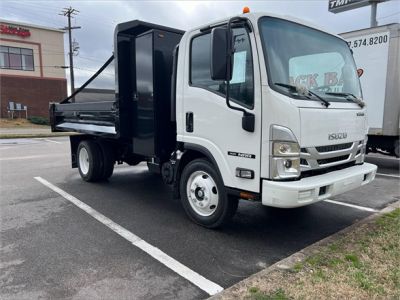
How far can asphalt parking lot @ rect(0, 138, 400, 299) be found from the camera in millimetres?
3189

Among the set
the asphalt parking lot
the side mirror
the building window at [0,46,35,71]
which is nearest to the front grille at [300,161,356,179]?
the asphalt parking lot

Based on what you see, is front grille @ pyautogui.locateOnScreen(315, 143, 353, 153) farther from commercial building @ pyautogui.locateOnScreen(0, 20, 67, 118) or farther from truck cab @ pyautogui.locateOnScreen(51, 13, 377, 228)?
commercial building @ pyautogui.locateOnScreen(0, 20, 67, 118)

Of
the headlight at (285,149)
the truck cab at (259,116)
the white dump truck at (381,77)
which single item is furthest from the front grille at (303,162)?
the white dump truck at (381,77)

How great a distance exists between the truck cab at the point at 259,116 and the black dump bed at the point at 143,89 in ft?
0.13

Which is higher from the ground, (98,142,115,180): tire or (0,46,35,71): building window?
(0,46,35,71): building window

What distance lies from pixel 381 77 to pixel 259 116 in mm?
6270

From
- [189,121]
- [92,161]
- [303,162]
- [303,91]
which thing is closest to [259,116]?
[303,91]

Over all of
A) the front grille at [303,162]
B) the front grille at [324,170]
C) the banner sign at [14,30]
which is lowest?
the front grille at [324,170]

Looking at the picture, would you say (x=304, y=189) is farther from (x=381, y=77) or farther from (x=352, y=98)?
(x=381, y=77)

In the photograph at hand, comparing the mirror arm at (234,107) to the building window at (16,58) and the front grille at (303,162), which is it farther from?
the building window at (16,58)

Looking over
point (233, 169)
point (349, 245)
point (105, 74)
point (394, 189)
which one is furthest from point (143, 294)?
point (394, 189)

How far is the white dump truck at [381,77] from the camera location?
8227mm

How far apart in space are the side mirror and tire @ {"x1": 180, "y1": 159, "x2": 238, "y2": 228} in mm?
1208

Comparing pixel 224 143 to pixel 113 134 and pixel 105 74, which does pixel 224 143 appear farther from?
pixel 105 74
